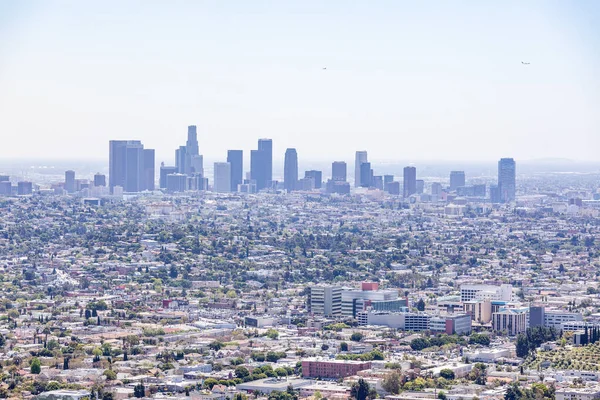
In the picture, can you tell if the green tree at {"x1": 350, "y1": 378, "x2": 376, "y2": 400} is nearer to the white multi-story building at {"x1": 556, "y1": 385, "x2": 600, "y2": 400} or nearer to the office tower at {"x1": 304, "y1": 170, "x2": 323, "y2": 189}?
the white multi-story building at {"x1": 556, "y1": 385, "x2": 600, "y2": 400}

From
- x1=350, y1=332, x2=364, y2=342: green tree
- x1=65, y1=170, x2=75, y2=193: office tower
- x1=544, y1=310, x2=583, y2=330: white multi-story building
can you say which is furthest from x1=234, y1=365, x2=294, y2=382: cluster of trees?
x1=65, y1=170, x2=75, y2=193: office tower

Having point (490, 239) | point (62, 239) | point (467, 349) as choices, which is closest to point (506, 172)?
point (490, 239)

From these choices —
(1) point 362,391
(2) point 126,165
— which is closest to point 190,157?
(2) point 126,165

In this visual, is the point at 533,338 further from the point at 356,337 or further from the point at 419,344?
the point at 356,337

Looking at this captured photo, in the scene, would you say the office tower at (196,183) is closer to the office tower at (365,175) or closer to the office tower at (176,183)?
the office tower at (176,183)

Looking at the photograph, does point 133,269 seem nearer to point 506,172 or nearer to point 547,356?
point 547,356
